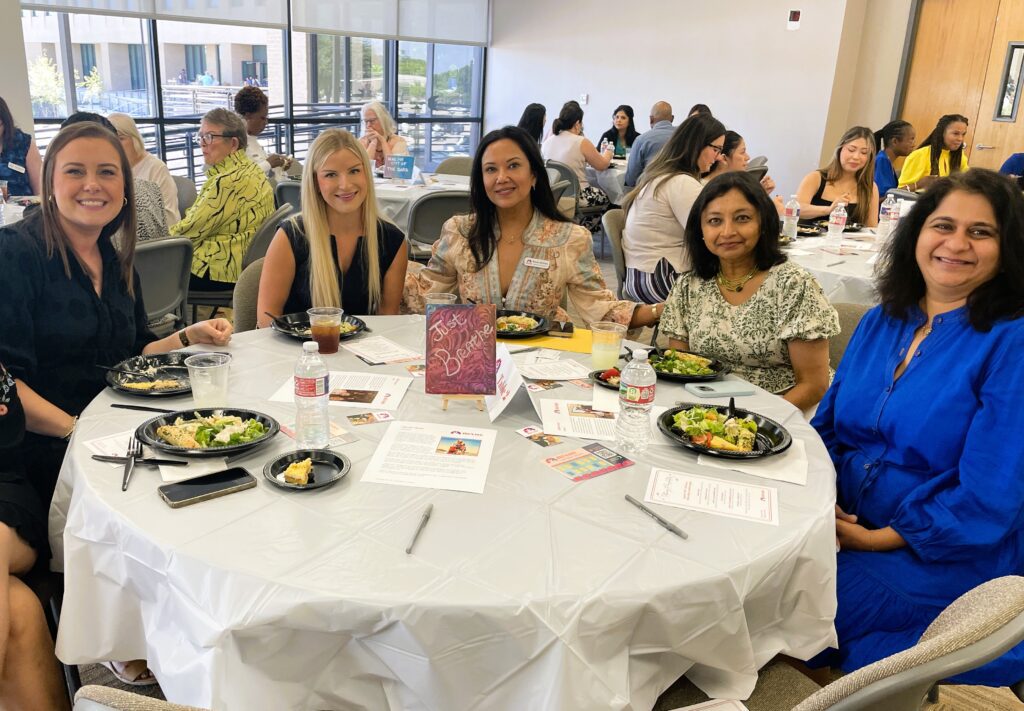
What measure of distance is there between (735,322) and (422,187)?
3.57m

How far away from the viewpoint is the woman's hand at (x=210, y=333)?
7.14 ft

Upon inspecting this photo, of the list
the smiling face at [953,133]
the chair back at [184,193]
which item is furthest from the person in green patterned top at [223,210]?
the smiling face at [953,133]

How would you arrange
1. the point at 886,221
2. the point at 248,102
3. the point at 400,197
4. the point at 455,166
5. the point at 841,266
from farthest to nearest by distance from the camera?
the point at 455,166 → the point at 248,102 → the point at 400,197 → the point at 886,221 → the point at 841,266

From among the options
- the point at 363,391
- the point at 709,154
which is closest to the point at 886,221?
the point at 709,154

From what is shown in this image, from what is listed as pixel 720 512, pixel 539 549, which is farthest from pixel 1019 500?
pixel 539 549

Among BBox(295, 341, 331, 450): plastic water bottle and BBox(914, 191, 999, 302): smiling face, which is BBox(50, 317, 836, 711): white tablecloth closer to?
BBox(295, 341, 331, 450): plastic water bottle

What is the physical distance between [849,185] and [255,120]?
4.20m

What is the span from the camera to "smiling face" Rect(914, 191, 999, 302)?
5.75 feet

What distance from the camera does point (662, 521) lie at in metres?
1.36

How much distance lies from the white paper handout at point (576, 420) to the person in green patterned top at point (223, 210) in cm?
272

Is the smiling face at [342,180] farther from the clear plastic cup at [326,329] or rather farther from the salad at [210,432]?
the salad at [210,432]

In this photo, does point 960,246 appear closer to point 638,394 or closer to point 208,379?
point 638,394

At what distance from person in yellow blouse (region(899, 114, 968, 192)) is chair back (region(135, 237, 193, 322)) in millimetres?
5701

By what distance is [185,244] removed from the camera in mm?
3301
